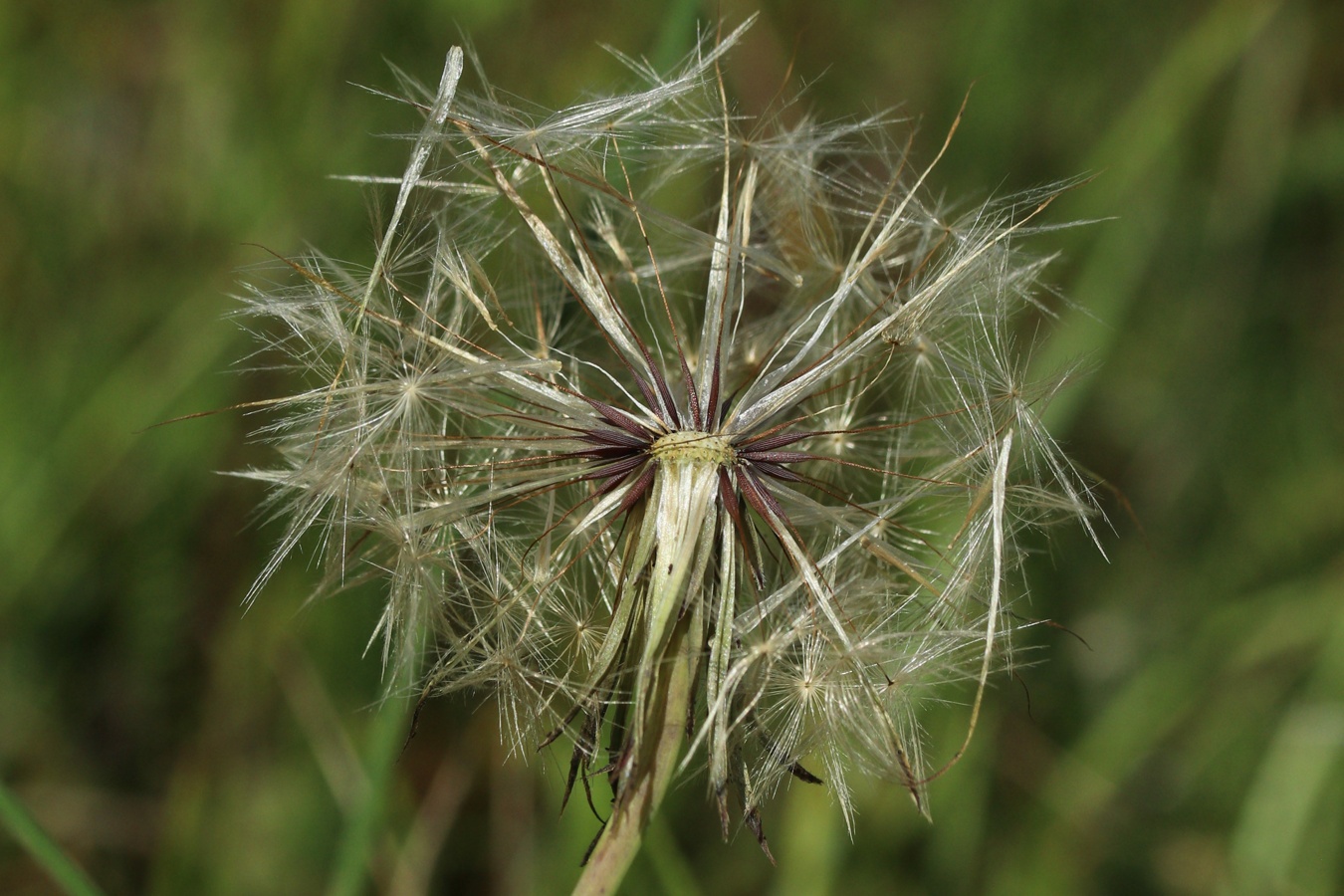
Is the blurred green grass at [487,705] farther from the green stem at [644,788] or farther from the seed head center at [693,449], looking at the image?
the seed head center at [693,449]

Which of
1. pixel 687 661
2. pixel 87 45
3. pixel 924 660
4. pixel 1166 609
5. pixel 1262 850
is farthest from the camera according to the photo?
pixel 87 45

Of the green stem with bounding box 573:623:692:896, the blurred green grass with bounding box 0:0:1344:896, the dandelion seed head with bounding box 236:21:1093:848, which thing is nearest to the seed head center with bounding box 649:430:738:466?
the dandelion seed head with bounding box 236:21:1093:848

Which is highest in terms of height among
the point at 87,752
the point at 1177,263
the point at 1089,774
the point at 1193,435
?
the point at 1177,263

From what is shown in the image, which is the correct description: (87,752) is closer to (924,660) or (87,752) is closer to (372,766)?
(372,766)

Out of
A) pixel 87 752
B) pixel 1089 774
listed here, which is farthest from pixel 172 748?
pixel 1089 774

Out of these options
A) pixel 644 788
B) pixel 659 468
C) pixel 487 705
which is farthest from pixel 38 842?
pixel 487 705

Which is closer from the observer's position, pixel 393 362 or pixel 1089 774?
pixel 393 362
